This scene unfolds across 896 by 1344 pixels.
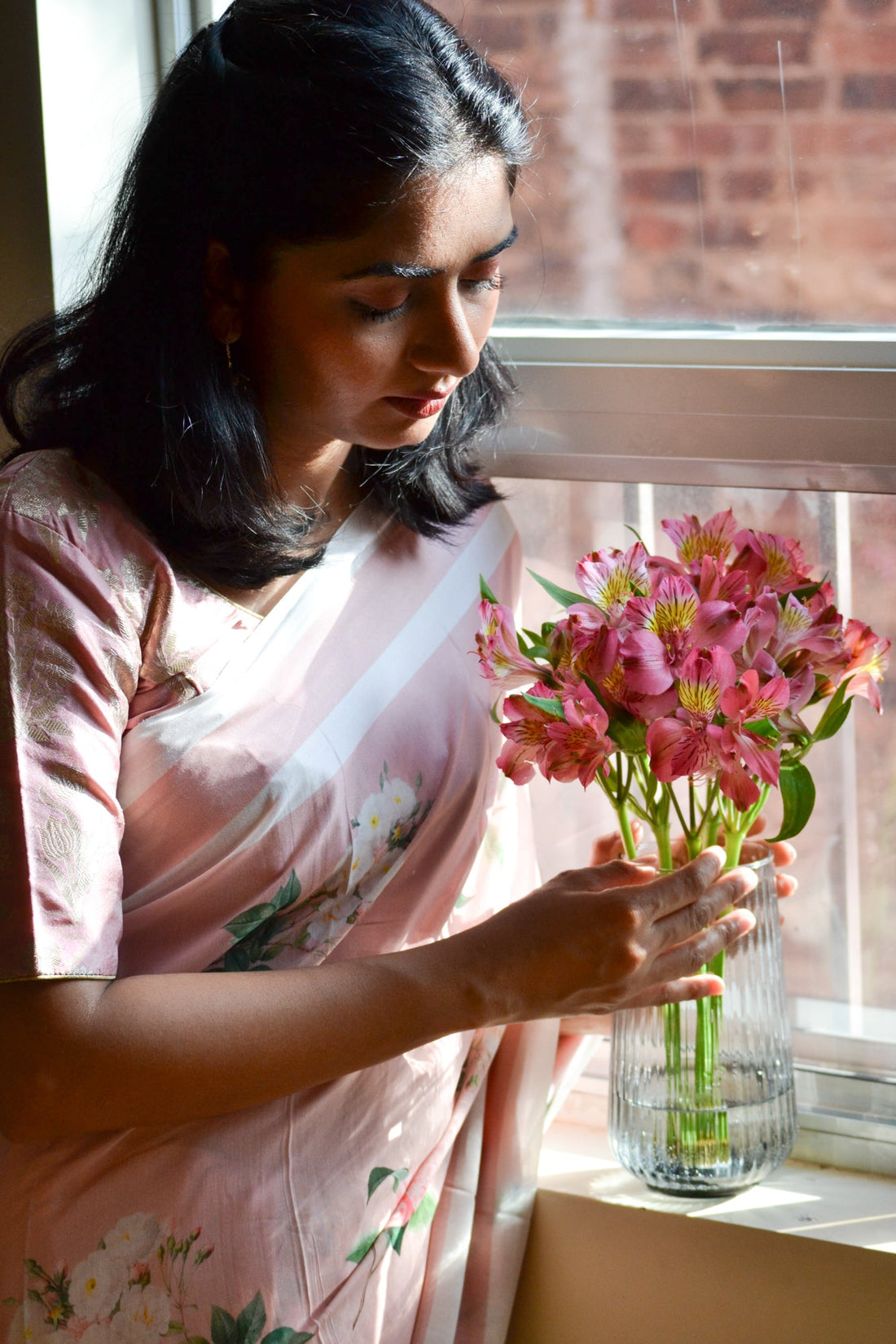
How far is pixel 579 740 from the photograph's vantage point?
0.93 metres

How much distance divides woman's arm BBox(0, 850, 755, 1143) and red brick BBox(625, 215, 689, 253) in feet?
1.90

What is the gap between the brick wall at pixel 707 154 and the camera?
3.69 feet

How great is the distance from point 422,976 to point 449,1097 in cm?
22

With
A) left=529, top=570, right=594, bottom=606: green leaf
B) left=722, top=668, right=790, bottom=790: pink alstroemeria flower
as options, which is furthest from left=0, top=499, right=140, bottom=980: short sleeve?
left=722, top=668, right=790, bottom=790: pink alstroemeria flower

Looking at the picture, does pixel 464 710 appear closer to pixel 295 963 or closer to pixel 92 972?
pixel 295 963

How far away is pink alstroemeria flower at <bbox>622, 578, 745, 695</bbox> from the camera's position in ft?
2.97

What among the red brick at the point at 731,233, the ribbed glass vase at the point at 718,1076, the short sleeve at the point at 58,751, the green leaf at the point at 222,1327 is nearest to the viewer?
the short sleeve at the point at 58,751

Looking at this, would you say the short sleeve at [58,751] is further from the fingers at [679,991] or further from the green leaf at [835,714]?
the green leaf at [835,714]

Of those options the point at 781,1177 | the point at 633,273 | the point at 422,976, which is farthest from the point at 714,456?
the point at 781,1177

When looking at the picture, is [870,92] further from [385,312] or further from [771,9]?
[385,312]

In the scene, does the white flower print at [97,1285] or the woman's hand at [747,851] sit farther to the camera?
the woman's hand at [747,851]

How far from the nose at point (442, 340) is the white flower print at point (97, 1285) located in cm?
70

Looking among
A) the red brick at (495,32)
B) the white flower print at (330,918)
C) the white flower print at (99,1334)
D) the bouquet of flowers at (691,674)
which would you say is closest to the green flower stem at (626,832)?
the bouquet of flowers at (691,674)

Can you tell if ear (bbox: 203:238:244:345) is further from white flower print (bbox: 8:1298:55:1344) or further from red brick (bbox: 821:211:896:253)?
white flower print (bbox: 8:1298:55:1344)
